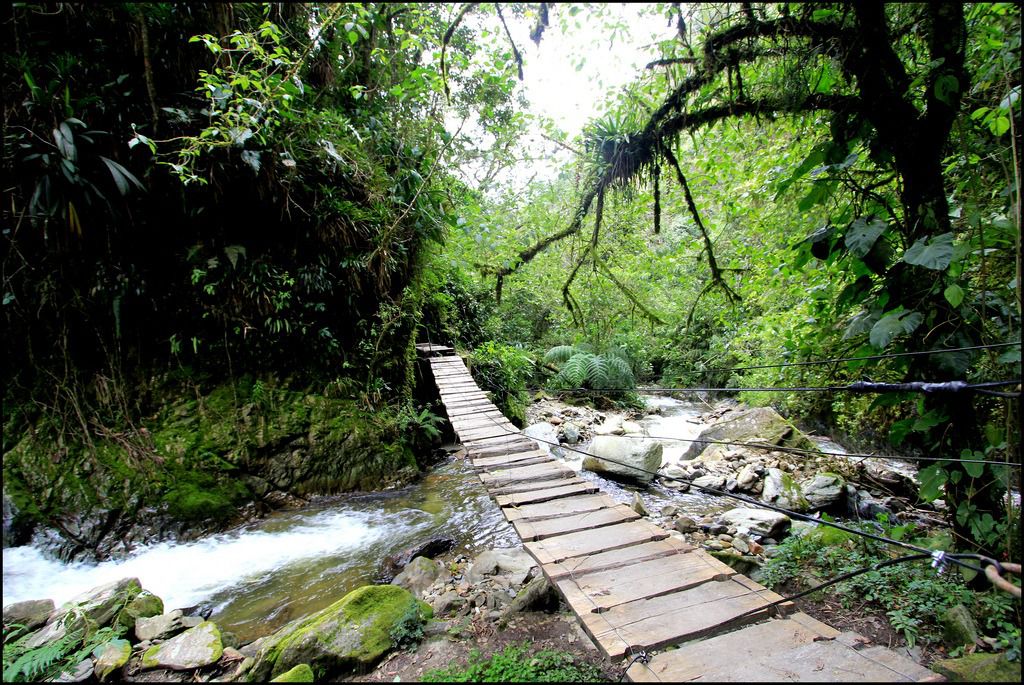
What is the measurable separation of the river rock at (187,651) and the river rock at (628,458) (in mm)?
3876

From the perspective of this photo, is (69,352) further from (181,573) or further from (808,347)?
(808,347)

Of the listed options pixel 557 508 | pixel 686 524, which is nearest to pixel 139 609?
pixel 557 508

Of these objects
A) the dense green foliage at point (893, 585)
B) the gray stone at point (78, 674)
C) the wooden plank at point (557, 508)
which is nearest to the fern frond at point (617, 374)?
the dense green foliage at point (893, 585)

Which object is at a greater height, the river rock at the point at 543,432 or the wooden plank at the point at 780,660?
the wooden plank at the point at 780,660

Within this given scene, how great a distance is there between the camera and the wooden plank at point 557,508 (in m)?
2.67

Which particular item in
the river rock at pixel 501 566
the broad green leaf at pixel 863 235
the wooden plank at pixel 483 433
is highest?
the broad green leaf at pixel 863 235

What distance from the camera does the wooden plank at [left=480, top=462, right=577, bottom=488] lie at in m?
3.16

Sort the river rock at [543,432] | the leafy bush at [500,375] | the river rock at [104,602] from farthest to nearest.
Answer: the leafy bush at [500,375] → the river rock at [543,432] → the river rock at [104,602]

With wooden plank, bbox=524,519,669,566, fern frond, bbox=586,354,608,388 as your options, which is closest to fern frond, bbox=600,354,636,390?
fern frond, bbox=586,354,608,388

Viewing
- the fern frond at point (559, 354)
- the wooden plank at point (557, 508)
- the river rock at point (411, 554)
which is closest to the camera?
the wooden plank at point (557, 508)

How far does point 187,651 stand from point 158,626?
16.6 inches

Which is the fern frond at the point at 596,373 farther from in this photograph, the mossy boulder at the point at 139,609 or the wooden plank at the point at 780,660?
the mossy boulder at the point at 139,609

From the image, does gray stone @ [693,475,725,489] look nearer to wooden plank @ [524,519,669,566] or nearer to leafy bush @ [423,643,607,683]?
wooden plank @ [524,519,669,566]

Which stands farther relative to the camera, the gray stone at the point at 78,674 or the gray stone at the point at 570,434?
the gray stone at the point at 570,434
